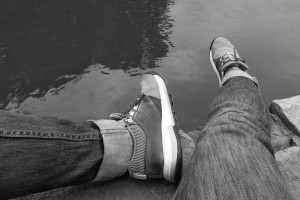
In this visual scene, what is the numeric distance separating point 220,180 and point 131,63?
2326 millimetres

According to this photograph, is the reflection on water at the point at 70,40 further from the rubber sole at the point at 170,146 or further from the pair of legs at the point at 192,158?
the pair of legs at the point at 192,158

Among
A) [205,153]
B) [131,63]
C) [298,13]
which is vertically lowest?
[131,63]

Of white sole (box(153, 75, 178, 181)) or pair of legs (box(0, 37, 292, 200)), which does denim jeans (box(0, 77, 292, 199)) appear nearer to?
pair of legs (box(0, 37, 292, 200))

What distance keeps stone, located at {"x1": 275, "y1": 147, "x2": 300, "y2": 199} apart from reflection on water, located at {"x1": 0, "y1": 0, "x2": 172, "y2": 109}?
1.63 metres

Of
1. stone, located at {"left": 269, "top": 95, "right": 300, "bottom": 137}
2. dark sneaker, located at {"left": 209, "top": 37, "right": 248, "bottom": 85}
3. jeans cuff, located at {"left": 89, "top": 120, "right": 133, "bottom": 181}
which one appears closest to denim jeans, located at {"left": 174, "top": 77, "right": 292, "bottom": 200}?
jeans cuff, located at {"left": 89, "top": 120, "right": 133, "bottom": 181}

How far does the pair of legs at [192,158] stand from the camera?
91cm

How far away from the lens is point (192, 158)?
43.0 inches

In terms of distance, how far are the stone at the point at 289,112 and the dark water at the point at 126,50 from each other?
0.36m

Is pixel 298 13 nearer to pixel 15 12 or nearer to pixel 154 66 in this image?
pixel 154 66

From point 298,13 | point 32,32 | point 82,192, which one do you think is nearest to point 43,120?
point 82,192

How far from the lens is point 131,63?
311 cm

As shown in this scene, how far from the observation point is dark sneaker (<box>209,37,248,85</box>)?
1.94m

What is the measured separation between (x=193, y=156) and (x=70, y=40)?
2.74 metres

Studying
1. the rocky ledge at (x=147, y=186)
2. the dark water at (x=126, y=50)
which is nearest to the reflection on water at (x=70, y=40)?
the dark water at (x=126, y=50)
